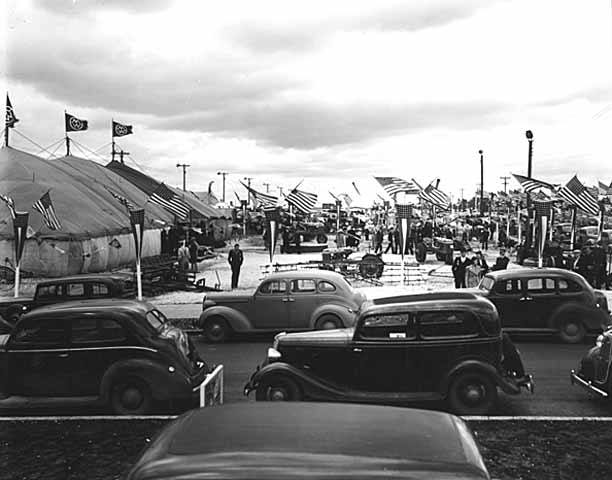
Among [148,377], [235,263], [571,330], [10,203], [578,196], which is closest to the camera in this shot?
[148,377]

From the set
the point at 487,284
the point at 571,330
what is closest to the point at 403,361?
the point at 487,284

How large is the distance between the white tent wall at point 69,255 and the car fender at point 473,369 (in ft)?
24.7

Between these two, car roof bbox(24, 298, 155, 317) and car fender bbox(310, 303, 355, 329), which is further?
car fender bbox(310, 303, 355, 329)

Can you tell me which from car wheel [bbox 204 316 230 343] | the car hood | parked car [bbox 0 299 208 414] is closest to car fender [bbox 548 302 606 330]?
the car hood

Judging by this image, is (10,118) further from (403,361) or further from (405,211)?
(405,211)

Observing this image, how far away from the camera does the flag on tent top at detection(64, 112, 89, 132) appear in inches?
524

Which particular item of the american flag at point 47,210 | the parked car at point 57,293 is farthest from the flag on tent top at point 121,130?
the parked car at point 57,293

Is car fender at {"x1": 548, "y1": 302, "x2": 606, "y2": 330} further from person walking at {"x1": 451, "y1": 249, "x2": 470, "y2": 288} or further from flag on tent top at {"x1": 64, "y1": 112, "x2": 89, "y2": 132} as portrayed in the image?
flag on tent top at {"x1": 64, "y1": 112, "x2": 89, "y2": 132}

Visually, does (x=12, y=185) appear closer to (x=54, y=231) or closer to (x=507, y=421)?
(x=54, y=231)

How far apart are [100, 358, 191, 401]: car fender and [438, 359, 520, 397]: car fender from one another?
9.96ft

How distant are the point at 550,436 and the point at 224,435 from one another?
4.56 metres

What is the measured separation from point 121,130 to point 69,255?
15.1 feet

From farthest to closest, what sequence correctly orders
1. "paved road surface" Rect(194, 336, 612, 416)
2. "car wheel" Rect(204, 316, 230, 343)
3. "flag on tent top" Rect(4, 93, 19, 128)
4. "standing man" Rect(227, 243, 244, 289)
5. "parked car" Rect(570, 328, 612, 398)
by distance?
"standing man" Rect(227, 243, 244, 289), "car wheel" Rect(204, 316, 230, 343), "flag on tent top" Rect(4, 93, 19, 128), "paved road surface" Rect(194, 336, 612, 416), "parked car" Rect(570, 328, 612, 398)

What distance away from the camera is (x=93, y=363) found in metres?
7.40
